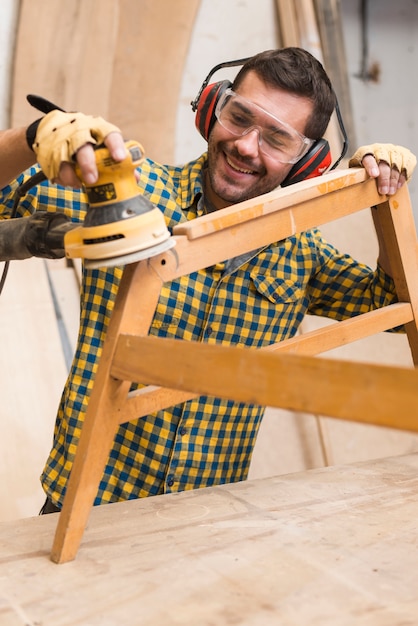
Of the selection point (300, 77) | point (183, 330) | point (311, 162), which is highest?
point (300, 77)

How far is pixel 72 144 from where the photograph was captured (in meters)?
1.18

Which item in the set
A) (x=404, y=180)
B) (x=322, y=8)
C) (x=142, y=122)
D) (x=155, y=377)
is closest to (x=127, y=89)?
(x=142, y=122)

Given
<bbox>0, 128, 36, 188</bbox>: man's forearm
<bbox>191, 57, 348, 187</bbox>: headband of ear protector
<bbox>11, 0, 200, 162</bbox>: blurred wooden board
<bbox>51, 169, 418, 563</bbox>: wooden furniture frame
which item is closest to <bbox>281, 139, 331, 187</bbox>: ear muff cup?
<bbox>191, 57, 348, 187</bbox>: headband of ear protector

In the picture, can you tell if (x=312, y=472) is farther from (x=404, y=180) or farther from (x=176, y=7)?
(x=176, y=7)

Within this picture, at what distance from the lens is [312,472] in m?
1.86

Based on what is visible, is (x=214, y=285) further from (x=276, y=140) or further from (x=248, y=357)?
(x=248, y=357)

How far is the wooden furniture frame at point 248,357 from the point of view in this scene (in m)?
0.96

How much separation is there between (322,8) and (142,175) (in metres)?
2.11

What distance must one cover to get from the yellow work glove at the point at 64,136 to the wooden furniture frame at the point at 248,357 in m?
0.24

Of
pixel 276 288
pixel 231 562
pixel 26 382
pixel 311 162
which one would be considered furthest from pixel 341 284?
pixel 26 382

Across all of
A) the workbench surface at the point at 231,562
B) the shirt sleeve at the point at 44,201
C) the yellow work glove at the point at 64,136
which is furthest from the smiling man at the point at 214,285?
the yellow work glove at the point at 64,136

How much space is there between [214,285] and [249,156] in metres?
0.35

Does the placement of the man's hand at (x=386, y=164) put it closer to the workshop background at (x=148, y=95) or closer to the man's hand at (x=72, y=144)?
the man's hand at (x=72, y=144)

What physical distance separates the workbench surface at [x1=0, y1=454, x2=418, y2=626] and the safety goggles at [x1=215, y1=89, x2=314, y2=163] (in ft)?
2.86
